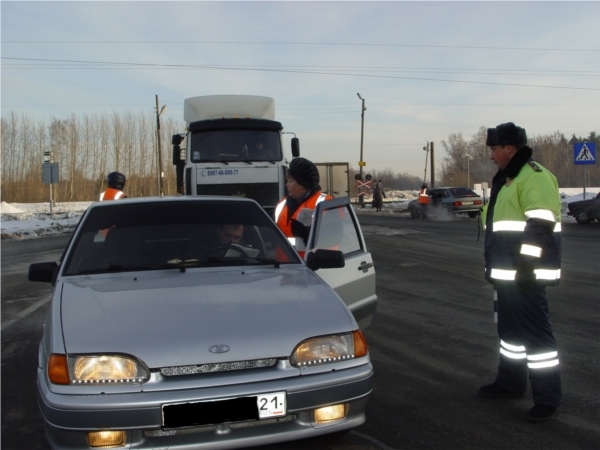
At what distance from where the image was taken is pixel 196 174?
13.5m

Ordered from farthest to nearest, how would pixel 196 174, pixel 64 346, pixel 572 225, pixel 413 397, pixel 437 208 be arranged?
1. pixel 437 208
2. pixel 572 225
3. pixel 196 174
4. pixel 413 397
5. pixel 64 346

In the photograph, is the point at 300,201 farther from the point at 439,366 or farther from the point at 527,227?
the point at 527,227

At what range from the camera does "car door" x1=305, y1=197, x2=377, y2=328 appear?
4773mm

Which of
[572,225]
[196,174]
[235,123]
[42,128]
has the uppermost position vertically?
[42,128]

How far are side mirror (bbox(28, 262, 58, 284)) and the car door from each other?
6.03 feet

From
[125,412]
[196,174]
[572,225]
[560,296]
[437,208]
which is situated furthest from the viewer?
[437,208]

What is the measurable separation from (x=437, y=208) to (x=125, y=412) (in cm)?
2831

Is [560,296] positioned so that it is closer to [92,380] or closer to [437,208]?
[92,380]

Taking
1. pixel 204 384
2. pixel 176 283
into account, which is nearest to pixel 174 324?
pixel 204 384

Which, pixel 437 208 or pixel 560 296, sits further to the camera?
pixel 437 208

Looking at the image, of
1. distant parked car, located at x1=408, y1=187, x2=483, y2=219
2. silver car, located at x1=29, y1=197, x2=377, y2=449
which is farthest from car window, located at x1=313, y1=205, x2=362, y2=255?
distant parked car, located at x1=408, y1=187, x2=483, y2=219

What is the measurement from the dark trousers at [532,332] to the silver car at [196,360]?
4.49ft

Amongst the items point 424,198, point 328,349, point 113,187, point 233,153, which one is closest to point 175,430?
point 328,349

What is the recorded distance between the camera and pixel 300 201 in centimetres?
538
